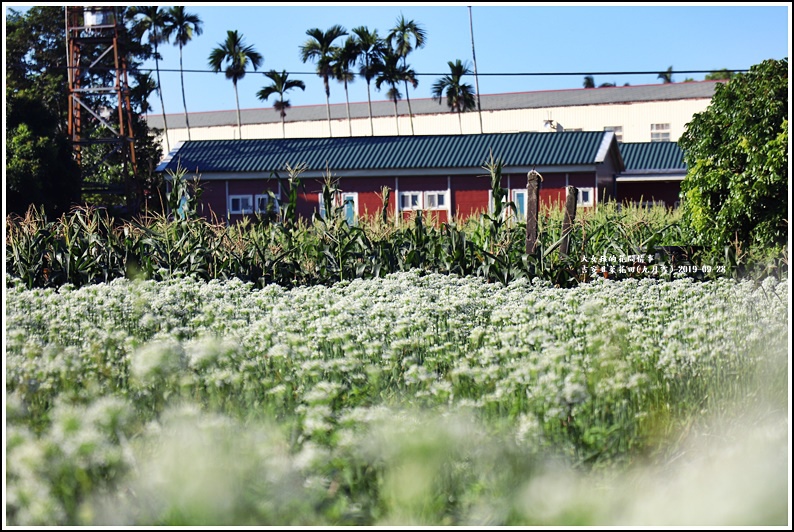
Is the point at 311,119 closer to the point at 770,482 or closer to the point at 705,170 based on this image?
the point at 705,170

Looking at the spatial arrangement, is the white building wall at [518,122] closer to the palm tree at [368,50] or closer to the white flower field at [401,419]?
the palm tree at [368,50]

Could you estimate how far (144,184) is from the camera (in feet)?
129

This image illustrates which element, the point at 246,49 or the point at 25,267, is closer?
the point at 25,267

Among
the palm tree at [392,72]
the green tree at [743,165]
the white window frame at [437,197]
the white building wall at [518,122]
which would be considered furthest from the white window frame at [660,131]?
the green tree at [743,165]

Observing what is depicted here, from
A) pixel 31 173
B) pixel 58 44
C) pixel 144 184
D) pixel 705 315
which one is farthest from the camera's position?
pixel 58 44

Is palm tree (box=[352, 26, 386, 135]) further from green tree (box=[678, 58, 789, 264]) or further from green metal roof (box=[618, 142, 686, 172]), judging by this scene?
green tree (box=[678, 58, 789, 264])

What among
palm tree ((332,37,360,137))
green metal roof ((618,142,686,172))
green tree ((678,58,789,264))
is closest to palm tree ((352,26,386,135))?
palm tree ((332,37,360,137))

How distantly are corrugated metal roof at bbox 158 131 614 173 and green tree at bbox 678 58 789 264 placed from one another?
52.7ft

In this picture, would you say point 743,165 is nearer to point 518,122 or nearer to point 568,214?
point 568,214

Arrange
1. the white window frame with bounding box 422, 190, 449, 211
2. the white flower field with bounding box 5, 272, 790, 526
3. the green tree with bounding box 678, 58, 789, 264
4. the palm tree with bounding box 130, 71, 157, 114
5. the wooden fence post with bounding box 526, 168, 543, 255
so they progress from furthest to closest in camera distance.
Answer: the palm tree with bounding box 130, 71, 157, 114 < the white window frame with bounding box 422, 190, 449, 211 < the wooden fence post with bounding box 526, 168, 543, 255 < the green tree with bounding box 678, 58, 789, 264 < the white flower field with bounding box 5, 272, 790, 526

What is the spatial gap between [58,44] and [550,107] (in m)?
28.4

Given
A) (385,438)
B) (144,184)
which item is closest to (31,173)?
(144,184)

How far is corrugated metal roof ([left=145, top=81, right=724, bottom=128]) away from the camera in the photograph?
2073 inches

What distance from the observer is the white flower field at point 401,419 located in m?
3.23
